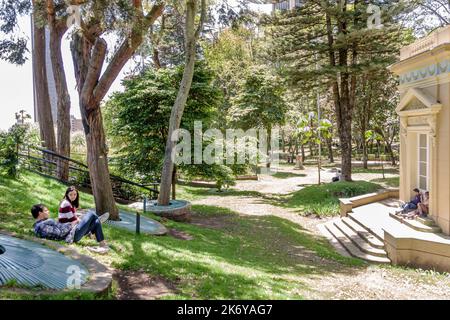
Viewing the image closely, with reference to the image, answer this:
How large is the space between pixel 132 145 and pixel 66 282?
45.6ft

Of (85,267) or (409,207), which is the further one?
(409,207)

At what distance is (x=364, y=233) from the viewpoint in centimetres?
1281

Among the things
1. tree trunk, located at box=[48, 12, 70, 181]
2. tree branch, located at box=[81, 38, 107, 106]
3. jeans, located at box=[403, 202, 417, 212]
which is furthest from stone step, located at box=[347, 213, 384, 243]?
tree trunk, located at box=[48, 12, 70, 181]

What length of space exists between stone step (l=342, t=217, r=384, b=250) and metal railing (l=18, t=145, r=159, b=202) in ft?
24.9

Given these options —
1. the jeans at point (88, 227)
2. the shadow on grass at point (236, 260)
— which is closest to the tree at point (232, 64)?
the shadow on grass at point (236, 260)

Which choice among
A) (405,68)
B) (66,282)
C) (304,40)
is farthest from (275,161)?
(66,282)

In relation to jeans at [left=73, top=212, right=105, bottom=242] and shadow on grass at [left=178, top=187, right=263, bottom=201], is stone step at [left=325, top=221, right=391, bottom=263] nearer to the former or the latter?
jeans at [left=73, top=212, right=105, bottom=242]

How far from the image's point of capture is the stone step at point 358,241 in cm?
1108

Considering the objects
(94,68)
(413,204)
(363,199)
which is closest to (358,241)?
(413,204)

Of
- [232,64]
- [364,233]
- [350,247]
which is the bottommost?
[350,247]

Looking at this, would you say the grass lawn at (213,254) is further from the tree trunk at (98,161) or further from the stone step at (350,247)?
the tree trunk at (98,161)

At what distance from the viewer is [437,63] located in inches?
444

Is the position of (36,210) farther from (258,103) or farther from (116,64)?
(258,103)

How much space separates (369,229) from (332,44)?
1170cm
